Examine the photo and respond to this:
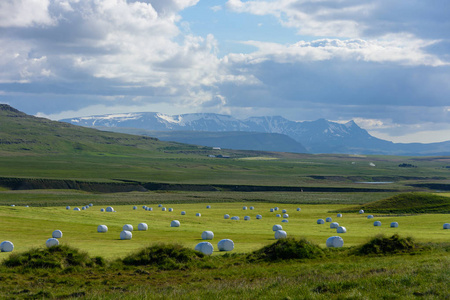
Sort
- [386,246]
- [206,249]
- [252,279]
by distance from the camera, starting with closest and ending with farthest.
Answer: [252,279], [206,249], [386,246]

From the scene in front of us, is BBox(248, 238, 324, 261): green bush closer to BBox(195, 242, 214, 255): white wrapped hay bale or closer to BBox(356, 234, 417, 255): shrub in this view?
BBox(195, 242, 214, 255): white wrapped hay bale

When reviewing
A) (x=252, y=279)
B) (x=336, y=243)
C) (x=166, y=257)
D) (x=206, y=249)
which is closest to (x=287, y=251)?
(x=206, y=249)

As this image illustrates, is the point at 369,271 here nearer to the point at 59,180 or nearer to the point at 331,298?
the point at 331,298

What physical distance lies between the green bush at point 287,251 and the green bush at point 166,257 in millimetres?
3430

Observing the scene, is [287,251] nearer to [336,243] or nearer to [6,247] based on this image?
[336,243]

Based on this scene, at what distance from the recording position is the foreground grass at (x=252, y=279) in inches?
779

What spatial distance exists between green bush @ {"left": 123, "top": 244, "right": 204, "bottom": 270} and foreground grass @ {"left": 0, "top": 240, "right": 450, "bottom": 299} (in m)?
0.48

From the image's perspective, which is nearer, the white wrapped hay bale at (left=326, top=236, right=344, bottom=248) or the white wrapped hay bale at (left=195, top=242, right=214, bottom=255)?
the white wrapped hay bale at (left=195, top=242, right=214, bottom=255)

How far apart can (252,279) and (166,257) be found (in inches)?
263

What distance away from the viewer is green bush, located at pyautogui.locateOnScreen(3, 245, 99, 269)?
2689 centimetres

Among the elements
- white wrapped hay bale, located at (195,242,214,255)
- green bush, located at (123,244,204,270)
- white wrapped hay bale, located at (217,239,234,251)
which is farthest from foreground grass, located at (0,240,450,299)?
white wrapped hay bale, located at (217,239,234,251)

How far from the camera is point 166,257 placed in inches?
1139

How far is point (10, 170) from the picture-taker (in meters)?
168

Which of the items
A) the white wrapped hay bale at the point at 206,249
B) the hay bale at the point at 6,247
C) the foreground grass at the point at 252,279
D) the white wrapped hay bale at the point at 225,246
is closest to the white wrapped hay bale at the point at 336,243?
the foreground grass at the point at 252,279
